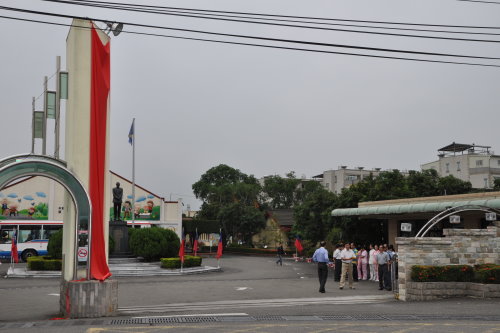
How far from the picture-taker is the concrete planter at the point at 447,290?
1595 cm

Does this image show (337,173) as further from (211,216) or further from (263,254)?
(263,254)

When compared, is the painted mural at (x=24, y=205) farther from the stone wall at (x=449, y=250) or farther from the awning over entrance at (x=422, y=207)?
the stone wall at (x=449, y=250)

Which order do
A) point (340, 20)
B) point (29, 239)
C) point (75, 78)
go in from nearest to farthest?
point (75, 78) → point (340, 20) → point (29, 239)

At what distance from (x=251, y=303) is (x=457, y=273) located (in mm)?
6628

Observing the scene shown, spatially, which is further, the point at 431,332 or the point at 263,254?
the point at 263,254

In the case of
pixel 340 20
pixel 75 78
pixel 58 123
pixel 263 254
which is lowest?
pixel 263 254

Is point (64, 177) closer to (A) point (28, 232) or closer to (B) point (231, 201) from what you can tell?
(A) point (28, 232)

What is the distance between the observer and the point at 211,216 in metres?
71.8

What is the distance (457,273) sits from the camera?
54.6ft

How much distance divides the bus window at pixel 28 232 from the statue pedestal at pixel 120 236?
11.4m

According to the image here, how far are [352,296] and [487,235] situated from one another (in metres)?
4.98

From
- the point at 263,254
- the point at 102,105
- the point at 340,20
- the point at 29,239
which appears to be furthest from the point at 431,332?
the point at 263,254

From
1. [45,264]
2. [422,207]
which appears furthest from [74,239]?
[422,207]

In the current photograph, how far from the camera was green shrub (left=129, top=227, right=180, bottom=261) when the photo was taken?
2914cm
